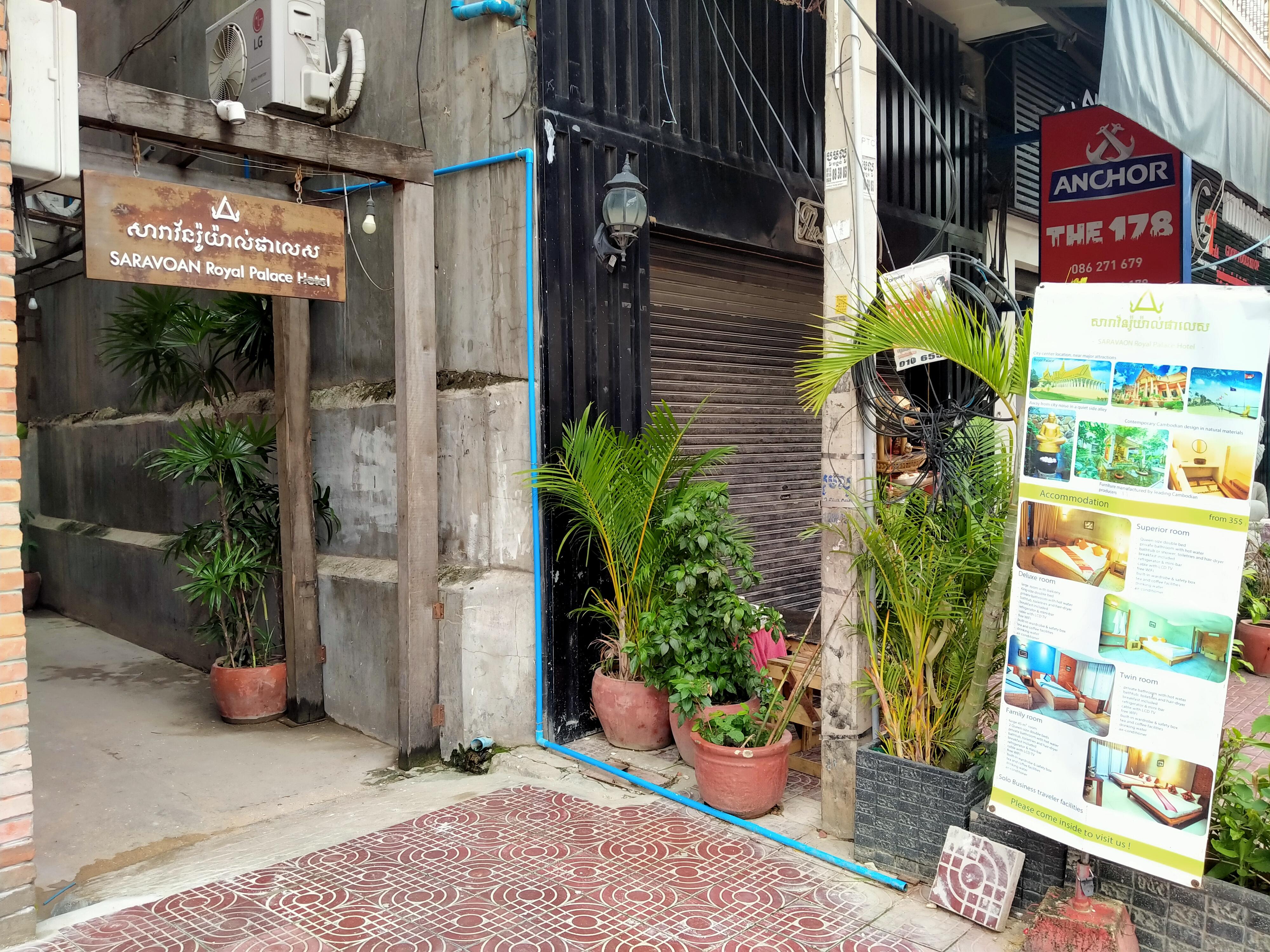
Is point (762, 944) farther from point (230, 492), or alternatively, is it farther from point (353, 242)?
point (353, 242)

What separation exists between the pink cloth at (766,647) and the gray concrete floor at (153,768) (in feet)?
7.01

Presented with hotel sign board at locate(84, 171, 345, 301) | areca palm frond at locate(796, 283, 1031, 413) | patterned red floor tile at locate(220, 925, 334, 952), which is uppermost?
hotel sign board at locate(84, 171, 345, 301)

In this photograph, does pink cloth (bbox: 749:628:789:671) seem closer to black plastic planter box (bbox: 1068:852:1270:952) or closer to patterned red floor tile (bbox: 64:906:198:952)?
black plastic planter box (bbox: 1068:852:1270:952)

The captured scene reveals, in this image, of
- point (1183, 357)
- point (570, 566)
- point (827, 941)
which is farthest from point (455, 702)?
point (1183, 357)

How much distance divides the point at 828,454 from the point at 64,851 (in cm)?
383

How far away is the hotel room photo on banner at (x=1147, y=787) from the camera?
9.19 ft

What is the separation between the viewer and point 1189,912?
2.93 m

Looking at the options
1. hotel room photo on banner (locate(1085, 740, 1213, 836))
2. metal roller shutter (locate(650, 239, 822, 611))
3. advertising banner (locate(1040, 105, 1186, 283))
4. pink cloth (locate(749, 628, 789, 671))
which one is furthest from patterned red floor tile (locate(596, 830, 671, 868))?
advertising banner (locate(1040, 105, 1186, 283))

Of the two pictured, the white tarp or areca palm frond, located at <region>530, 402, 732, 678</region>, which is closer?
the white tarp

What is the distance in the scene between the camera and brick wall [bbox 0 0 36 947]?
3.19m

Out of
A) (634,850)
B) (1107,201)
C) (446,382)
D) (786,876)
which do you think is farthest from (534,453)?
(1107,201)

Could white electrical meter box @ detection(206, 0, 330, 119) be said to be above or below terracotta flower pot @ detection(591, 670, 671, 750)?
above

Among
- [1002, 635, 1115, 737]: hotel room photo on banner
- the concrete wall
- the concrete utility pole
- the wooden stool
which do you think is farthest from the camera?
the concrete wall

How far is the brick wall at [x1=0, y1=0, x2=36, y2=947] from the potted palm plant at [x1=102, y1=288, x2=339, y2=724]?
102 inches
